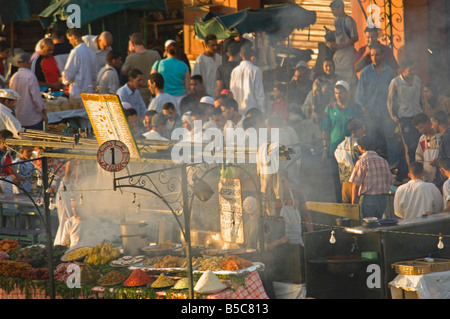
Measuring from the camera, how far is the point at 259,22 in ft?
50.8

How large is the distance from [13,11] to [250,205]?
35.4 ft

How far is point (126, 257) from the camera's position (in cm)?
1127

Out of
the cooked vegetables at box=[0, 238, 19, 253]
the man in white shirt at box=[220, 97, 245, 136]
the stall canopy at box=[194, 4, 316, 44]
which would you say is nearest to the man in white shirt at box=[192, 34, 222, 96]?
the stall canopy at box=[194, 4, 316, 44]

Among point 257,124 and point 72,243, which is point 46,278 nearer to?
point 72,243

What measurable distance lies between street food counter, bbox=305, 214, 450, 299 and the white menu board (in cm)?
262

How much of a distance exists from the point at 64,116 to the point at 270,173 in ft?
20.5

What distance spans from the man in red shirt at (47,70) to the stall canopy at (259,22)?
296cm

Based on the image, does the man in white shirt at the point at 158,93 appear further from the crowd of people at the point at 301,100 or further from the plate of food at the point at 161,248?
the plate of food at the point at 161,248

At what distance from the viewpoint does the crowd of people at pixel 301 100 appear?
11727 millimetres

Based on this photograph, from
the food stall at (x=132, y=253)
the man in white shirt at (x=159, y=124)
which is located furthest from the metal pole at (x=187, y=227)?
the man in white shirt at (x=159, y=124)

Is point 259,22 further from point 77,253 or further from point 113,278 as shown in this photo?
point 113,278

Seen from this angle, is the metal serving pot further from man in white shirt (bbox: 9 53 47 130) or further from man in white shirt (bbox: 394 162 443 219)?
man in white shirt (bbox: 9 53 47 130)

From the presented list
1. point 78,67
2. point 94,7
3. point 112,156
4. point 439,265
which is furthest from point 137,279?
point 94,7

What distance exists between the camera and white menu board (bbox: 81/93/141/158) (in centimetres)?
959
